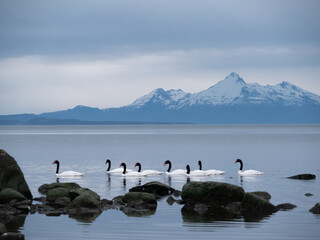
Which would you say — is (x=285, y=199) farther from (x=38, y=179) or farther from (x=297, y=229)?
(x=38, y=179)

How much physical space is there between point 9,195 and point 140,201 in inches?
266

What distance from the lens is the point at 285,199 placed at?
32.8 meters

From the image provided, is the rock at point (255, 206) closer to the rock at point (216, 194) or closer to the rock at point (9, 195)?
the rock at point (216, 194)

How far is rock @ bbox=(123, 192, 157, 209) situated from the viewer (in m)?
29.7

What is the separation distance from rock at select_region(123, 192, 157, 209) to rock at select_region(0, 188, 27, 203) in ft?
18.1

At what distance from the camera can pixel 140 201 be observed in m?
30.2

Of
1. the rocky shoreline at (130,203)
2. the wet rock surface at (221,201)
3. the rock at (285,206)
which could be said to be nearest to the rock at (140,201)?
the rocky shoreline at (130,203)

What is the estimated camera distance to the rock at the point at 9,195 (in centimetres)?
2961

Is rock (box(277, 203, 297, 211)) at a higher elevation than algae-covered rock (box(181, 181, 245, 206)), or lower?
lower

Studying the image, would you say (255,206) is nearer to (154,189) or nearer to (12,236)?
(154,189)

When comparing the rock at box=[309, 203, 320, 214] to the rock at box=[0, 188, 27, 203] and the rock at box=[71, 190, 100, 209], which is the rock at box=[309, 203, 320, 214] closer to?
the rock at box=[71, 190, 100, 209]

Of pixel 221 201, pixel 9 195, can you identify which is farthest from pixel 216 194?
pixel 9 195

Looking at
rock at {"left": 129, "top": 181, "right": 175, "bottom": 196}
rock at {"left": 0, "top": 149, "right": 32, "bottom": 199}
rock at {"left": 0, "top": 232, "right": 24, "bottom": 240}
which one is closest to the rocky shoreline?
rock at {"left": 0, "top": 149, "right": 32, "bottom": 199}

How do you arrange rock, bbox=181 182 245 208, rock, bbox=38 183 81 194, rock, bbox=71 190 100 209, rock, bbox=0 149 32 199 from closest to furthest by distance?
rock, bbox=71 190 100 209 < rock, bbox=181 182 245 208 < rock, bbox=0 149 32 199 < rock, bbox=38 183 81 194
